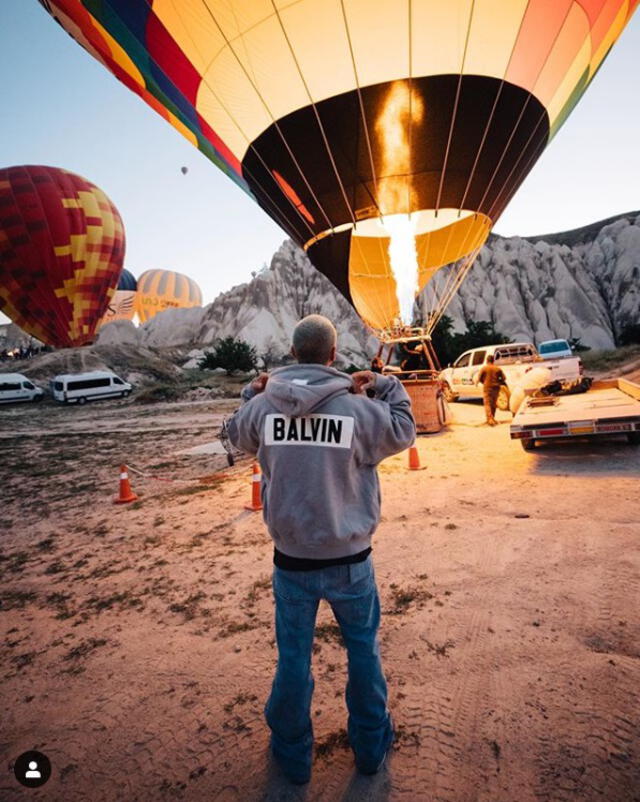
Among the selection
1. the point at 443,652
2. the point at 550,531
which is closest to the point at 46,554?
the point at 443,652

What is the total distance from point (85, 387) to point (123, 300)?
31459 millimetres

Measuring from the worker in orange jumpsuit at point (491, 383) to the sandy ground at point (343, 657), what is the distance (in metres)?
4.72

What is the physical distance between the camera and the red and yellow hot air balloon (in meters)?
21.1

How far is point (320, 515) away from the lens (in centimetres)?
176

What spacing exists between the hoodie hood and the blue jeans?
736 millimetres

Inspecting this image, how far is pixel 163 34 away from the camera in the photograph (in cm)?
633

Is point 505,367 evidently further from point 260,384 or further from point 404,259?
point 260,384

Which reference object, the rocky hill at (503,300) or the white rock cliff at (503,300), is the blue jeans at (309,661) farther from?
the rocky hill at (503,300)

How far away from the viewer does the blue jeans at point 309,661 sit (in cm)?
184

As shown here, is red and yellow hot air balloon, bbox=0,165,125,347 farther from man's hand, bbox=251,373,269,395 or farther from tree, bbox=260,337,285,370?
tree, bbox=260,337,285,370

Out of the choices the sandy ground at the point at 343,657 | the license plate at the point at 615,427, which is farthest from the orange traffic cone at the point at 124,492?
the license plate at the point at 615,427

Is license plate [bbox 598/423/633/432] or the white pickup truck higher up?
the white pickup truck

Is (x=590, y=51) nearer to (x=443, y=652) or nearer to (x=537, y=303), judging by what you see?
(x=443, y=652)

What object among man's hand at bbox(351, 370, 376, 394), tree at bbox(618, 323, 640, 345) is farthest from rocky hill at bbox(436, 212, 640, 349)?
man's hand at bbox(351, 370, 376, 394)
